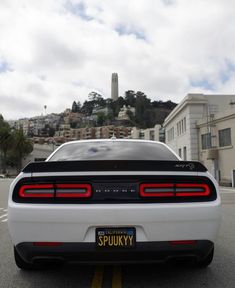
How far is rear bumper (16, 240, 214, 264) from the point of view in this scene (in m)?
3.77


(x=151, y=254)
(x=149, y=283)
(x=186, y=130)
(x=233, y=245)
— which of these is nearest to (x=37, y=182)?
(x=151, y=254)

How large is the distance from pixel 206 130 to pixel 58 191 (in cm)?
4106

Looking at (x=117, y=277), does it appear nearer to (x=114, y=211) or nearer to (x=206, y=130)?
(x=114, y=211)

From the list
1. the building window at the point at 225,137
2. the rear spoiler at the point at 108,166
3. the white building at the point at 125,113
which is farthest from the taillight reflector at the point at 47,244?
the white building at the point at 125,113

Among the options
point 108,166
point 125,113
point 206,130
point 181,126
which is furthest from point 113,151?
point 125,113

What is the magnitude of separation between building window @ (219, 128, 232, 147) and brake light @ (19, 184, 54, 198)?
36.4m

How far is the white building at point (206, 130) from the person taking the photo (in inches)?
1558

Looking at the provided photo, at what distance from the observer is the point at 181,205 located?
3869 millimetres

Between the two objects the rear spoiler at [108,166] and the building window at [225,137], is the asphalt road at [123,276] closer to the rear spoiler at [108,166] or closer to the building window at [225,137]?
the rear spoiler at [108,166]

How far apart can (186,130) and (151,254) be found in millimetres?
46016

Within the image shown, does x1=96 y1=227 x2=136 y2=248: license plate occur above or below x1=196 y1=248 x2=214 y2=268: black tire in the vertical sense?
above

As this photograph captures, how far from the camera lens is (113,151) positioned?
5.59m

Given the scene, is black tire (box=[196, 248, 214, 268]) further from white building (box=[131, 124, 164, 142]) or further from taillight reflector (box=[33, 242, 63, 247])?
white building (box=[131, 124, 164, 142])

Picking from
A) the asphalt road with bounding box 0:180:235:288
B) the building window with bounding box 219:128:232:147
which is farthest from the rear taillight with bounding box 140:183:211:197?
the building window with bounding box 219:128:232:147
